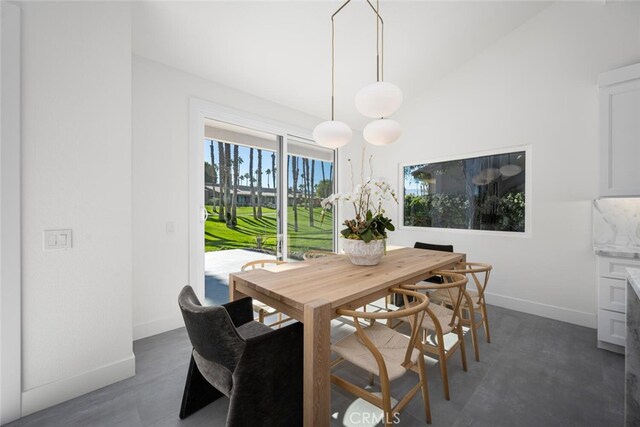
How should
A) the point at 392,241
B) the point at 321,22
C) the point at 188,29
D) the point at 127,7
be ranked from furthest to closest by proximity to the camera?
the point at 392,241
the point at 321,22
the point at 188,29
the point at 127,7

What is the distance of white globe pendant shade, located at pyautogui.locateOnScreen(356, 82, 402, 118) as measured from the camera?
5.77 feet

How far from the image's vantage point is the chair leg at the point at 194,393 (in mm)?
1545

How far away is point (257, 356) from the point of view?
123cm

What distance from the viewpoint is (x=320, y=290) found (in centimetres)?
150

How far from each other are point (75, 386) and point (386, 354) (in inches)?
79.9

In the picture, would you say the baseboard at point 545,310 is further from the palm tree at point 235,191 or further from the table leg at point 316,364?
the palm tree at point 235,191

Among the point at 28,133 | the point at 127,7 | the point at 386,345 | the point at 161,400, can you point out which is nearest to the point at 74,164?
the point at 28,133

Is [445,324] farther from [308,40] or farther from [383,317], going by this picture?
[308,40]

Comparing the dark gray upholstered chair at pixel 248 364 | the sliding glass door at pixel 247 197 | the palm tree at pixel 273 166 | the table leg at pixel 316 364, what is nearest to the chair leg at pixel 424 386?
the table leg at pixel 316 364

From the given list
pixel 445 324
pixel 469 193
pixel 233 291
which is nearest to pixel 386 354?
pixel 445 324

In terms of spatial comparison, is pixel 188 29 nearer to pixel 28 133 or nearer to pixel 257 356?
pixel 28 133

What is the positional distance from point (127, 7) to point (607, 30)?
14.5 feet

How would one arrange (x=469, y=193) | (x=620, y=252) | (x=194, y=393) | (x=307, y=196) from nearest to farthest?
(x=194, y=393)
(x=620, y=252)
(x=469, y=193)
(x=307, y=196)

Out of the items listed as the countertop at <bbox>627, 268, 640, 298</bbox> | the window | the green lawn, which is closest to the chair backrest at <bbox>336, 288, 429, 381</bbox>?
the countertop at <bbox>627, 268, 640, 298</bbox>
